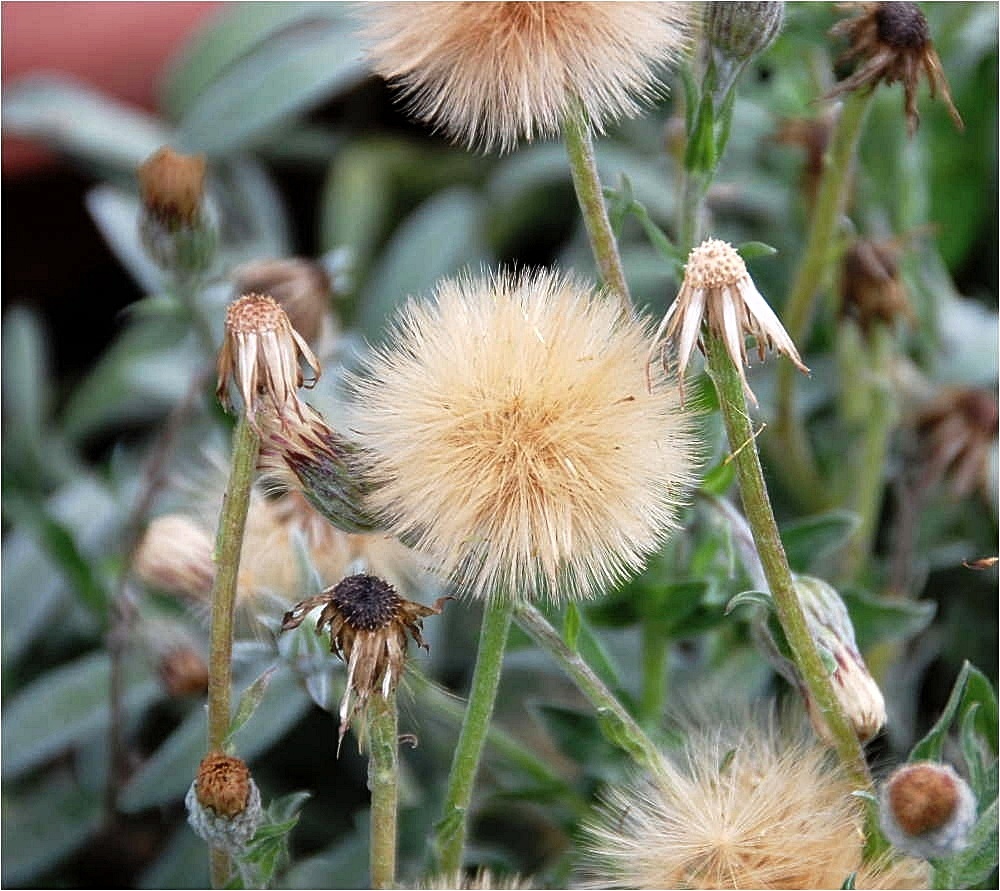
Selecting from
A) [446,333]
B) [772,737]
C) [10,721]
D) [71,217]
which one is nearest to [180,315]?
[10,721]

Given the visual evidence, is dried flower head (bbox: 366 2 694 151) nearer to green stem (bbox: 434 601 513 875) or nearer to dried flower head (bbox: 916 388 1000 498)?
green stem (bbox: 434 601 513 875)

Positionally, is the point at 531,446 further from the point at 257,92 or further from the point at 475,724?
the point at 257,92

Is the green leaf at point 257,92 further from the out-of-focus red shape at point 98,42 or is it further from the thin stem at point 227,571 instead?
the thin stem at point 227,571

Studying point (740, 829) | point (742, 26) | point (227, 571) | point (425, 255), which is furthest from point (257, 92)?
point (740, 829)

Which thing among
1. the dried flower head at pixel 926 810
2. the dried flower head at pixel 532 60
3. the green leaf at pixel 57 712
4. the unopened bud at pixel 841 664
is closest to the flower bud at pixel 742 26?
the dried flower head at pixel 532 60

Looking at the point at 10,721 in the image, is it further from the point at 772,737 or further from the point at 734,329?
the point at 734,329
